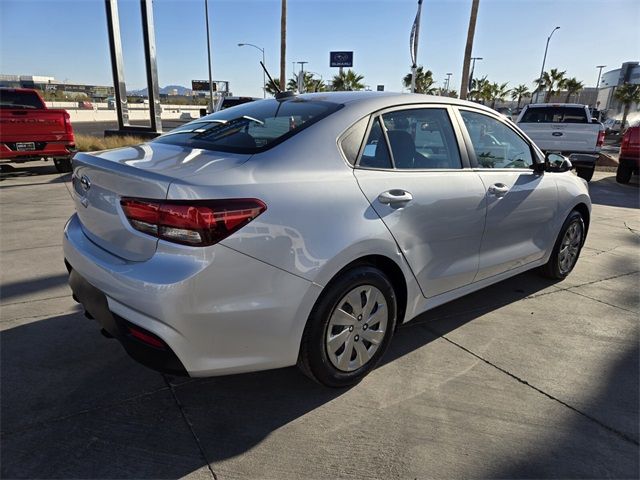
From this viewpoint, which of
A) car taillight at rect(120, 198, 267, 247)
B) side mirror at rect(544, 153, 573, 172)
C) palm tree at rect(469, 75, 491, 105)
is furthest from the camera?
palm tree at rect(469, 75, 491, 105)

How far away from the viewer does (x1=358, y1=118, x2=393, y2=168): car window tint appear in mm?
2602

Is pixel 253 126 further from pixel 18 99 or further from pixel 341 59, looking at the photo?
pixel 341 59

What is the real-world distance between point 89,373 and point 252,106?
81.5 inches

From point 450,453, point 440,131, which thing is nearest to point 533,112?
point 440,131

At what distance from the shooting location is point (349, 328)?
254cm

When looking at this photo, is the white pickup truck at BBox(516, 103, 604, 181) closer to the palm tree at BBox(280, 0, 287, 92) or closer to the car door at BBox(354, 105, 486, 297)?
the car door at BBox(354, 105, 486, 297)

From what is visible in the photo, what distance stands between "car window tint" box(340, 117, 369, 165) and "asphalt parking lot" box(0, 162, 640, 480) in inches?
54.2

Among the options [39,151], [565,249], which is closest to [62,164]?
[39,151]

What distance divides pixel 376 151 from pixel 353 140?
183mm

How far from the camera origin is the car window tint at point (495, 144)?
11.0ft

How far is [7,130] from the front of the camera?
8570mm

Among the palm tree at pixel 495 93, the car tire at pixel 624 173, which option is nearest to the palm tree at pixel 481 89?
the palm tree at pixel 495 93

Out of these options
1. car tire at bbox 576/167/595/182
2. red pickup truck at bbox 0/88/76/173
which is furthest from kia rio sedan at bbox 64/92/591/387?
car tire at bbox 576/167/595/182

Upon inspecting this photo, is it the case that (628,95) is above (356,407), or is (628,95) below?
above
